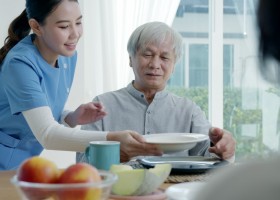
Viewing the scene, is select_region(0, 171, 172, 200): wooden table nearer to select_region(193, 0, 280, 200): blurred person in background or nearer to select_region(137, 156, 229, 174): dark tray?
select_region(137, 156, 229, 174): dark tray

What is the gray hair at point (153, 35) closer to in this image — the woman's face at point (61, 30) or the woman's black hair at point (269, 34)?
the woman's face at point (61, 30)

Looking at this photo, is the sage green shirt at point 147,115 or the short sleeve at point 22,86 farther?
the sage green shirt at point 147,115

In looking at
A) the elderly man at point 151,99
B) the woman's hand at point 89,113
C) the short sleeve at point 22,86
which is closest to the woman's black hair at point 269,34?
the short sleeve at point 22,86

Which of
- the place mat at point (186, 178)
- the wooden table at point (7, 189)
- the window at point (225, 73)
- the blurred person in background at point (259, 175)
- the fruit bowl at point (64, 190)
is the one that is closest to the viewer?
the blurred person in background at point (259, 175)

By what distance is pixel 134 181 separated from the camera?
114 centimetres

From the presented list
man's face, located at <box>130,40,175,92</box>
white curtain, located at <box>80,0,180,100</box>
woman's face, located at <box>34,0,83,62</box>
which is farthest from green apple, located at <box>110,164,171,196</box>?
white curtain, located at <box>80,0,180,100</box>

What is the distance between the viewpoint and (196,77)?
3719 millimetres

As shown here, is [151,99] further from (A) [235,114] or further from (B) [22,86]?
(A) [235,114]

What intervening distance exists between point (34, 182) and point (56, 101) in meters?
1.02

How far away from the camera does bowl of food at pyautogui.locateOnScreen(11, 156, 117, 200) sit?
88 centimetres

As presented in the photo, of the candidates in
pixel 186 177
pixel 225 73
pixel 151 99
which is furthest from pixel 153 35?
pixel 225 73

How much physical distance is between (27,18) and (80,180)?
124 cm

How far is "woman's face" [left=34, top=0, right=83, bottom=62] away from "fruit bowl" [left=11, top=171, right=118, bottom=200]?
3.08 ft

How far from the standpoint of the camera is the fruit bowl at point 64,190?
87cm
